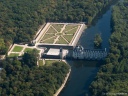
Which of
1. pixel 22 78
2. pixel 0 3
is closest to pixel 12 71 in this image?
pixel 22 78

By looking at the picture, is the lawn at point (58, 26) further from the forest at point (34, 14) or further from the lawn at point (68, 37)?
the lawn at point (68, 37)

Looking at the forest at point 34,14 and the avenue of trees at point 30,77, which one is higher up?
the forest at point 34,14

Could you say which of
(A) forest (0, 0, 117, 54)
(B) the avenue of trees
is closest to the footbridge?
(B) the avenue of trees

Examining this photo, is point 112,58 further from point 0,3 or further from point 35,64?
point 0,3

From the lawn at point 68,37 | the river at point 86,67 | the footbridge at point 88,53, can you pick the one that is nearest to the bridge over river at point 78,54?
the footbridge at point 88,53

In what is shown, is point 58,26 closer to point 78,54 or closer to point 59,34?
point 59,34

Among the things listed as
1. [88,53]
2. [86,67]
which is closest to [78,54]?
[88,53]
